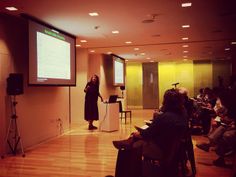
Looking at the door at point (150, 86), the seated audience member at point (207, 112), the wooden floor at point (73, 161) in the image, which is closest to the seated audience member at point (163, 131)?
the wooden floor at point (73, 161)

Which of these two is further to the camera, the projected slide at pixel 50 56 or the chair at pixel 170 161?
the projected slide at pixel 50 56

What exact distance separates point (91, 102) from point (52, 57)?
237 centimetres

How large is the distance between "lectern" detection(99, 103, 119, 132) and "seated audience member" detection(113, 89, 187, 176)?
465 cm

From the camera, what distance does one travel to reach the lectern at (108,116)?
8.09 metres

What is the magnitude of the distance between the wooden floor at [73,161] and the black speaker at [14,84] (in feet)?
4.34

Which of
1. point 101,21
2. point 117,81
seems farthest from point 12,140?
point 117,81

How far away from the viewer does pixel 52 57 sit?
21.5 feet

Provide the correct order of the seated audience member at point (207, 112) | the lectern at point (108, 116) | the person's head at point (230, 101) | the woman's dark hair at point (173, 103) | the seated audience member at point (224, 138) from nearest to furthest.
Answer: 1. the woman's dark hair at point (173, 103)
2. the person's head at point (230, 101)
3. the seated audience member at point (224, 138)
4. the seated audience member at point (207, 112)
5. the lectern at point (108, 116)

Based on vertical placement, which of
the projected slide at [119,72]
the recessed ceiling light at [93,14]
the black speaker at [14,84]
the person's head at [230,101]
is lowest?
the person's head at [230,101]

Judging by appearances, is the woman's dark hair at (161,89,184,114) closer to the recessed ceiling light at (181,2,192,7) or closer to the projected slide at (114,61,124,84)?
the recessed ceiling light at (181,2,192,7)

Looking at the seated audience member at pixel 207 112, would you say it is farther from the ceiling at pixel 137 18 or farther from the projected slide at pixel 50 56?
the projected slide at pixel 50 56

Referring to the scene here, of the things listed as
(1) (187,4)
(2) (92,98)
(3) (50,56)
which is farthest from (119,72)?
(1) (187,4)

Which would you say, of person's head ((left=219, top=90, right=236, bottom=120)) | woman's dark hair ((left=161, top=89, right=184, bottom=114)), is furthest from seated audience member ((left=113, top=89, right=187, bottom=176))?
person's head ((left=219, top=90, right=236, bottom=120))

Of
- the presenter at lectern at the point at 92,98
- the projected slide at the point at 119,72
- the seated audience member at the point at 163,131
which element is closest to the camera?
the seated audience member at the point at 163,131
